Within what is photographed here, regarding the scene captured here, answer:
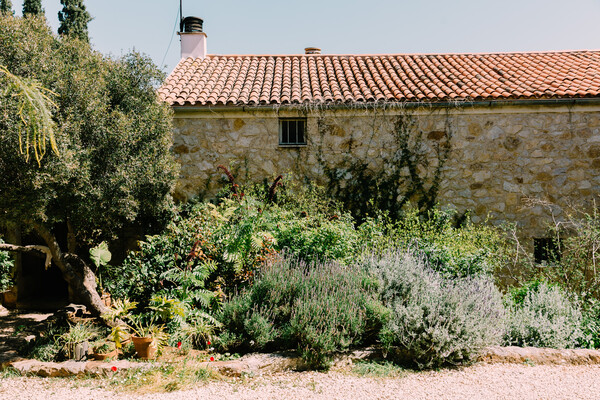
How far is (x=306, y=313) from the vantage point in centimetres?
517

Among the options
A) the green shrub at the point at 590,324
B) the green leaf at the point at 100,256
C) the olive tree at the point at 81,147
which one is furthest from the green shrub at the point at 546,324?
the green leaf at the point at 100,256

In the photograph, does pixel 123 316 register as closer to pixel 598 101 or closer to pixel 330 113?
pixel 330 113

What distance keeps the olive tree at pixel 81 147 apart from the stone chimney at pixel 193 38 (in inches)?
230

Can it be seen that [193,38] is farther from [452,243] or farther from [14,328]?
[452,243]

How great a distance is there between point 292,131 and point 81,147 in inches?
188

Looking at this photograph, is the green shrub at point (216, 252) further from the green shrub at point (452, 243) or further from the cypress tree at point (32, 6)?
the cypress tree at point (32, 6)

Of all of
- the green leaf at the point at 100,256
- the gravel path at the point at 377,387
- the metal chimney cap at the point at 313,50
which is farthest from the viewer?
the metal chimney cap at the point at 313,50

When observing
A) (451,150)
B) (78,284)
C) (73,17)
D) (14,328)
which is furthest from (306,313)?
(73,17)

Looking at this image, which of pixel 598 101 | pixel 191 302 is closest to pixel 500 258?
pixel 598 101

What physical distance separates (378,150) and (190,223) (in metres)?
4.47

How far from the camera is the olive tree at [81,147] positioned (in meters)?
4.98

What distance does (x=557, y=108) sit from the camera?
899cm

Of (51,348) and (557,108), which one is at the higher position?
(557,108)

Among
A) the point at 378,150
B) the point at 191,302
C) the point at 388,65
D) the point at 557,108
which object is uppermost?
the point at 388,65
